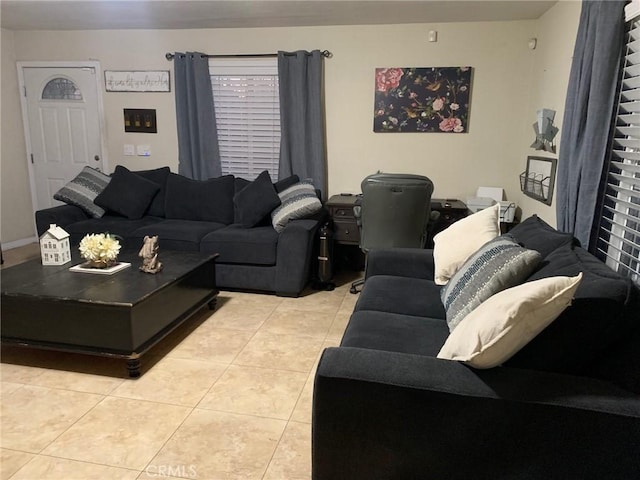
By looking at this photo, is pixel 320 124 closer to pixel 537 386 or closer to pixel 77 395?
pixel 77 395

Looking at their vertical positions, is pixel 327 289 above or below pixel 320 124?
below

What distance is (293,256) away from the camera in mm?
3854

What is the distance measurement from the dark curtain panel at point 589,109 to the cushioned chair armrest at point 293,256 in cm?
199

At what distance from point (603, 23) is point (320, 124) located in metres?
2.76


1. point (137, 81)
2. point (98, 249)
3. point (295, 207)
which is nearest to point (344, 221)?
point (295, 207)

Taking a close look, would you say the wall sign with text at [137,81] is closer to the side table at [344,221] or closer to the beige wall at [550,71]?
the side table at [344,221]

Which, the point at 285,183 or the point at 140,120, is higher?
the point at 140,120

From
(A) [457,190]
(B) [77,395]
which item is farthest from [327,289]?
(B) [77,395]

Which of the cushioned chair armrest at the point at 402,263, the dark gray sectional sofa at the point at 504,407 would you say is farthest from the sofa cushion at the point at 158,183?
the dark gray sectional sofa at the point at 504,407

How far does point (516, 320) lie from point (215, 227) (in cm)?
332

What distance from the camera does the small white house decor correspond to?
3104mm

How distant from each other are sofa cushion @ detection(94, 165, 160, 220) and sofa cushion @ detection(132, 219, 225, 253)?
1.52 ft

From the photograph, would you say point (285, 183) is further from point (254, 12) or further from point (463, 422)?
point (463, 422)

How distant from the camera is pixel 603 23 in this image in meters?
2.21
